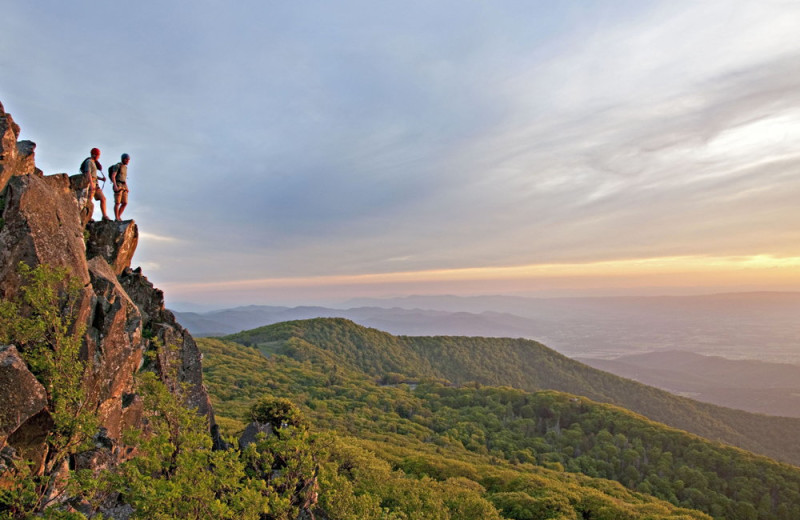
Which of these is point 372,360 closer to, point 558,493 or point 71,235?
point 558,493

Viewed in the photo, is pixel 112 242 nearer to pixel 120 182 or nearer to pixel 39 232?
pixel 120 182

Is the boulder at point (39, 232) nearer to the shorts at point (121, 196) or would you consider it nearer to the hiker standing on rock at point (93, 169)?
the hiker standing on rock at point (93, 169)

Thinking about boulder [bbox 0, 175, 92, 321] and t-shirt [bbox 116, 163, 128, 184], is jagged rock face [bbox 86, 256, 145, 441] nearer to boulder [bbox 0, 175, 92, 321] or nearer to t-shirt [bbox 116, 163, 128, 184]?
boulder [bbox 0, 175, 92, 321]

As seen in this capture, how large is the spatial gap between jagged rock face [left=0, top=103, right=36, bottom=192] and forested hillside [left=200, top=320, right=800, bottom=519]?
3227 cm

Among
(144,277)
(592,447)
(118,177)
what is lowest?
(592,447)

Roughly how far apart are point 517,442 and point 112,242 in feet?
311

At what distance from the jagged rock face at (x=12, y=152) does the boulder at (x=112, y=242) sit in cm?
432

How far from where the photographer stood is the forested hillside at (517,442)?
167 ft

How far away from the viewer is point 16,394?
13070 millimetres

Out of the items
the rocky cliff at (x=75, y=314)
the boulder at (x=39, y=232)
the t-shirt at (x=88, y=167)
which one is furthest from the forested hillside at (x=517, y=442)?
the t-shirt at (x=88, y=167)

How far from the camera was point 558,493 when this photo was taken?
148 feet

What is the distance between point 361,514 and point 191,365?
48.4 ft

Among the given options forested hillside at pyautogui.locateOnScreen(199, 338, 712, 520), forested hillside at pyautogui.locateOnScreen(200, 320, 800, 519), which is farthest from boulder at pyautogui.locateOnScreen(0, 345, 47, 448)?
forested hillside at pyautogui.locateOnScreen(200, 320, 800, 519)

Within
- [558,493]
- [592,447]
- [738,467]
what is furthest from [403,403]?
[738,467]
